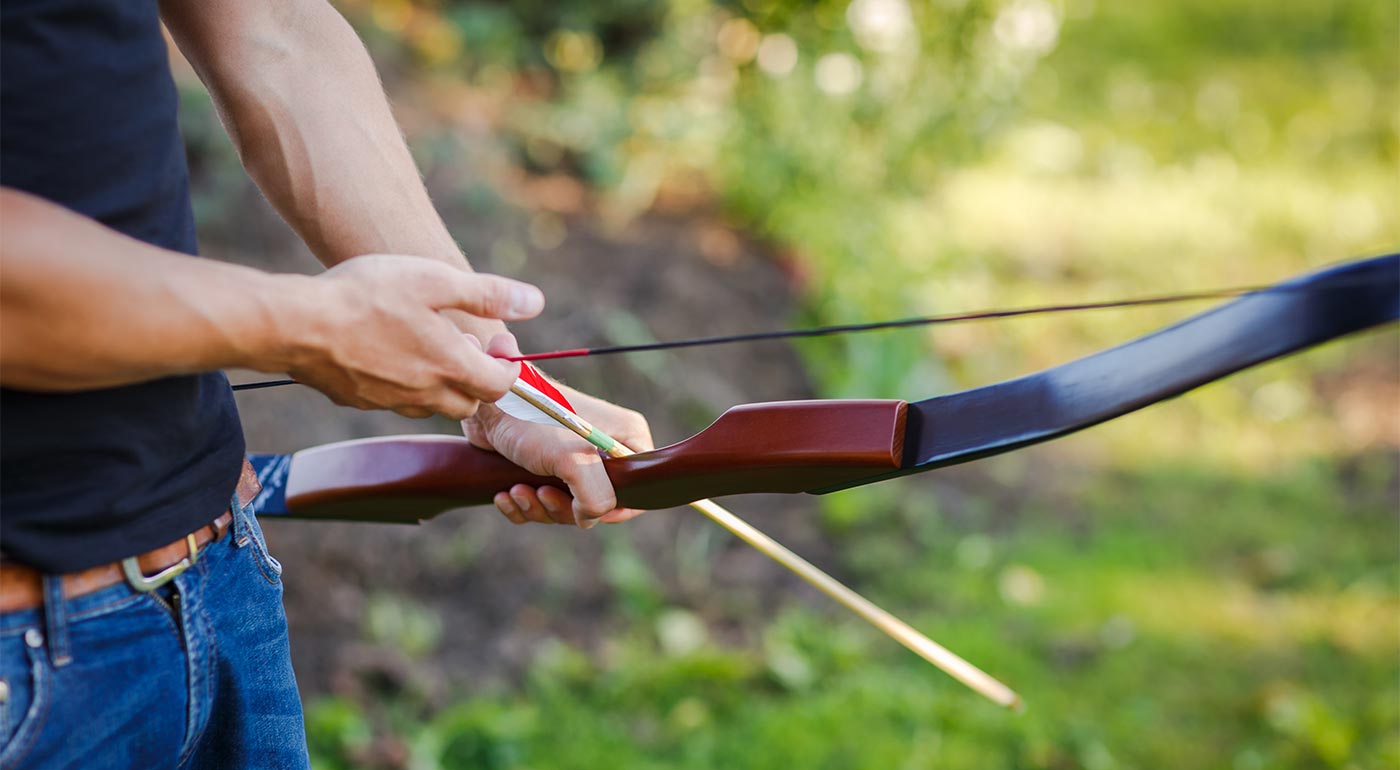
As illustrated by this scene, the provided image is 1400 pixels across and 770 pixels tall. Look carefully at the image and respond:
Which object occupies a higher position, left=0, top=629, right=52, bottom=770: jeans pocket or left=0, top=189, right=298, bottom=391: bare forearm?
left=0, top=189, right=298, bottom=391: bare forearm

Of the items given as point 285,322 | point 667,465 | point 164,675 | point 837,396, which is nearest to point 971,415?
point 667,465

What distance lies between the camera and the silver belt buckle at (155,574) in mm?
970

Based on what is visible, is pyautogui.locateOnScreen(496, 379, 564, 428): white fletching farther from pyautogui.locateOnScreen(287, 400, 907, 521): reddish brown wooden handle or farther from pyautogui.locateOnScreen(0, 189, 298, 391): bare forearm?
pyautogui.locateOnScreen(0, 189, 298, 391): bare forearm

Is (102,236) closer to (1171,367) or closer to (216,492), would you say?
(216,492)

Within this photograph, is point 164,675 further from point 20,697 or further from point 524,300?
point 524,300

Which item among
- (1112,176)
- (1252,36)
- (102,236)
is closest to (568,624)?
(102,236)

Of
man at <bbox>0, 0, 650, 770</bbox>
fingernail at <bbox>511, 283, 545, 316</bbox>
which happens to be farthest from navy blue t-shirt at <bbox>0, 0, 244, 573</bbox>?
→ fingernail at <bbox>511, 283, 545, 316</bbox>

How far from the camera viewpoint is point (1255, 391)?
13.8 ft

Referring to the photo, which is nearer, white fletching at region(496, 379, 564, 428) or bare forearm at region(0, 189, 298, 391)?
bare forearm at region(0, 189, 298, 391)

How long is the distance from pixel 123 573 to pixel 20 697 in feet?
0.36

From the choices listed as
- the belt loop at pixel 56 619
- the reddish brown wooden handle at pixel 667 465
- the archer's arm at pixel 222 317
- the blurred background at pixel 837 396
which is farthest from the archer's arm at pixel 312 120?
the blurred background at pixel 837 396

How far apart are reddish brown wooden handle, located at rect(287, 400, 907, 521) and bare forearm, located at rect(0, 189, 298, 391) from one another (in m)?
0.46

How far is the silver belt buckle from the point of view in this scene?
970mm

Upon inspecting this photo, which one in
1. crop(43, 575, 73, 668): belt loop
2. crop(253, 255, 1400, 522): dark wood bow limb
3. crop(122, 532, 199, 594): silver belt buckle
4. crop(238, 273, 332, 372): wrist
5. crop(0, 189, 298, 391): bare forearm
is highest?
crop(253, 255, 1400, 522): dark wood bow limb
